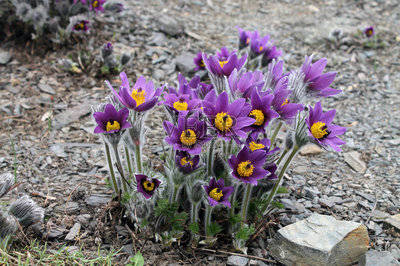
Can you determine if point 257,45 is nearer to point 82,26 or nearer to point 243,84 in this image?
point 243,84

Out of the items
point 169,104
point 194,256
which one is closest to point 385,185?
point 194,256

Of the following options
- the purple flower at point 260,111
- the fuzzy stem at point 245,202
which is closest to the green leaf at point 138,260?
the fuzzy stem at point 245,202

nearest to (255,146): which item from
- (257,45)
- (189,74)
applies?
(257,45)

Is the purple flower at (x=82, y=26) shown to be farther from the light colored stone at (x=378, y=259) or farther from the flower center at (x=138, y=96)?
the light colored stone at (x=378, y=259)

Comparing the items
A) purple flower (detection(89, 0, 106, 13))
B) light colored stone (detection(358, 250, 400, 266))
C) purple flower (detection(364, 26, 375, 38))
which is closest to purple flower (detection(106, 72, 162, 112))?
light colored stone (detection(358, 250, 400, 266))

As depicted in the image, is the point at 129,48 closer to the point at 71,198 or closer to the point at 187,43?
the point at 187,43

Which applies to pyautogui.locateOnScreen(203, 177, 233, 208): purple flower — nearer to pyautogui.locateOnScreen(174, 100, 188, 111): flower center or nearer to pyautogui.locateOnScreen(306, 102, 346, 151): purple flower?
pyautogui.locateOnScreen(174, 100, 188, 111): flower center
